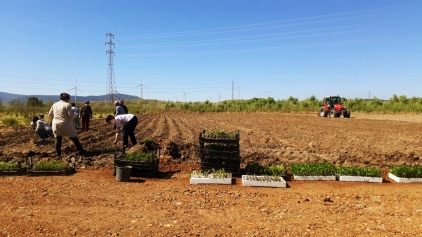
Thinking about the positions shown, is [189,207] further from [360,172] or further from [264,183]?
[360,172]

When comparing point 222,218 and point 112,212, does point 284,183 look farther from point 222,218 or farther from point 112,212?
point 112,212

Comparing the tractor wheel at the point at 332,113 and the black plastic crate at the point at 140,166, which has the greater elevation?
the tractor wheel at the point at 332,113

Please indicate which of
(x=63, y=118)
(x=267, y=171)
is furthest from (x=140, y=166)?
(x=63, y=118)

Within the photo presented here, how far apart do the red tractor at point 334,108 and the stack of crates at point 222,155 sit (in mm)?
22855

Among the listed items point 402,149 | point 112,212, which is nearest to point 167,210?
point 112,212

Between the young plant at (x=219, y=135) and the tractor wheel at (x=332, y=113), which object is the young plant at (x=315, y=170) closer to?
the young plant at (x=219, y=135)

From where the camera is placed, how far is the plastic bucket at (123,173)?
670 centimetres

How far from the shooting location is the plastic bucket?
264 inches

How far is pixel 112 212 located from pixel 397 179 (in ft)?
19.9

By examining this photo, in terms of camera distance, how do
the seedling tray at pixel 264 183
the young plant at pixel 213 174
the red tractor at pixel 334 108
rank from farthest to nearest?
1. the red tractor at pixel 334 108
2. the young plant at pixel 213 174
3. the seedling tray at pixel 264 183

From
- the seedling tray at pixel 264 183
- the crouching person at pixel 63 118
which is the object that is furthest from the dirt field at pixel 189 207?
the crouching person at pixel 63 118

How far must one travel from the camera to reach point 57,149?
8906mm

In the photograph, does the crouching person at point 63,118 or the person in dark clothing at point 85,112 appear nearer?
the crouching person at point 63,118

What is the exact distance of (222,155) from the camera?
7.30 meters
